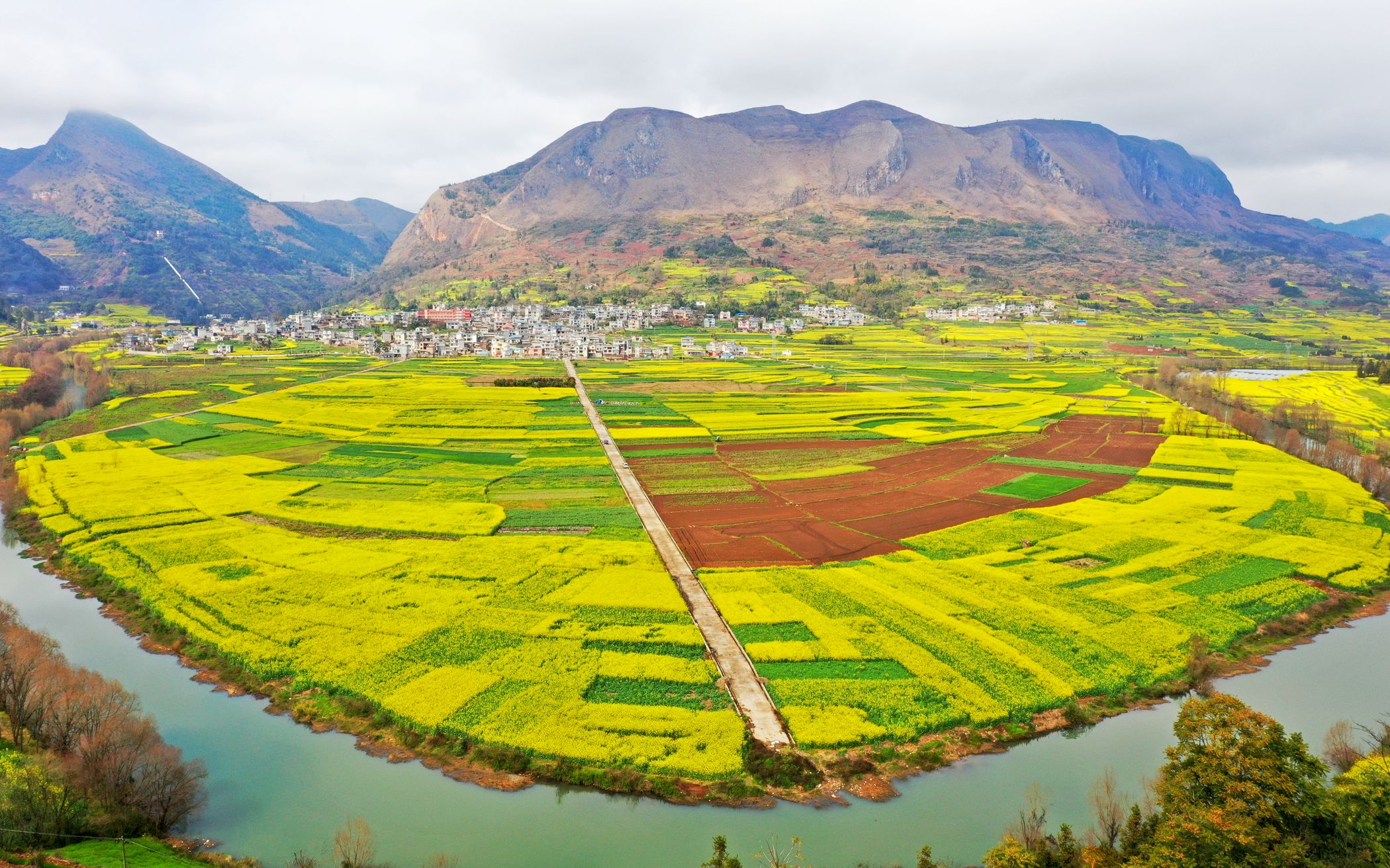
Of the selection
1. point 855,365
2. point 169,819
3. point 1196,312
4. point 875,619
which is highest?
point 1196,312

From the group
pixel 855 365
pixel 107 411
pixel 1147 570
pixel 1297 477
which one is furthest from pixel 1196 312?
pixel 107 411

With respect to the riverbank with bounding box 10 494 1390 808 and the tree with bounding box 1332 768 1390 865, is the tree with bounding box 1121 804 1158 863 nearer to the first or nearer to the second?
the tree with bounding box 1332 768 1390 865

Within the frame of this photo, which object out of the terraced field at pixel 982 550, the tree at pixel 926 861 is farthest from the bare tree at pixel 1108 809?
the tree at pixel 926 861

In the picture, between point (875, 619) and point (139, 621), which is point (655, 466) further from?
point (139, 621)

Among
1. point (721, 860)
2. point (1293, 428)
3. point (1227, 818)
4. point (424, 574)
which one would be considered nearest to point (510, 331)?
point (424, 574)

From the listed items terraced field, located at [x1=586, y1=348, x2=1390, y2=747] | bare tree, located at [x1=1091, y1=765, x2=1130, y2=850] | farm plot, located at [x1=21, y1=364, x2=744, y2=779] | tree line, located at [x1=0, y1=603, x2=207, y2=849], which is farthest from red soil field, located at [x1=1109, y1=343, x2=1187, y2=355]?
tree line, located at [x1=0, y1=603, x2=207, y2=849]

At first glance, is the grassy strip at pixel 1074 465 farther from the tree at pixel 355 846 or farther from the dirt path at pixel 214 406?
the dirt path at pixel 214 406
